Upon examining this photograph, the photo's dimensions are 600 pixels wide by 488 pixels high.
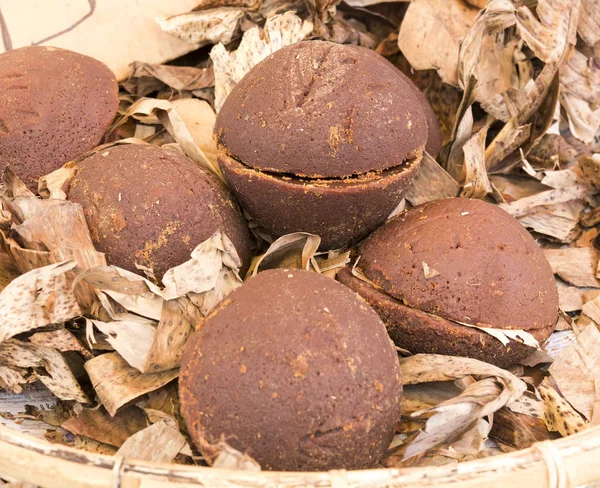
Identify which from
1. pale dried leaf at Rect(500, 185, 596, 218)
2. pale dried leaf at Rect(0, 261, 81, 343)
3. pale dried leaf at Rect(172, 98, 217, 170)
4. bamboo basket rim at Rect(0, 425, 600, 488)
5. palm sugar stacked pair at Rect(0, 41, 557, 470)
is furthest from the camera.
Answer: pale dried leaf at Rect(500, 185, 596, 218)

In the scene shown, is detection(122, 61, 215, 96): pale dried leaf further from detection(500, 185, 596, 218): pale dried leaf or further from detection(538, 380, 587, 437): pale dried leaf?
detection(538, 380, 587, 437): pale dried leaf

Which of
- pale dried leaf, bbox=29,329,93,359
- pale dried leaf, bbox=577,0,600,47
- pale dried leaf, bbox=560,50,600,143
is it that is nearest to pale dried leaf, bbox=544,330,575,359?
pale dried leaf, bbox=560,50,600,143

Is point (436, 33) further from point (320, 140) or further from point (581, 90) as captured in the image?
point (320, 140)

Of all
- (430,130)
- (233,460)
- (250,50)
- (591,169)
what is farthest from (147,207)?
(591,169)

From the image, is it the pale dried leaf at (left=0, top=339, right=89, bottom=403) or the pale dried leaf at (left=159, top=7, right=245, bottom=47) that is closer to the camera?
the pale dried leaf at (left=0, top=339, right=89, bottom=403)

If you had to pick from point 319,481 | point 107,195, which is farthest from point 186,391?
point 107,195

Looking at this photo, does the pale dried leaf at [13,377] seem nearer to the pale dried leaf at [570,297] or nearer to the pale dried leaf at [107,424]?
the pale dried leaf at [107,424]

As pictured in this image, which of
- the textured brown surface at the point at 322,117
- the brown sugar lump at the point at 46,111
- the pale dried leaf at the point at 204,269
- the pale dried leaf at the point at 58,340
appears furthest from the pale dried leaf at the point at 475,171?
the pale dried leaf at the point at 58,340
